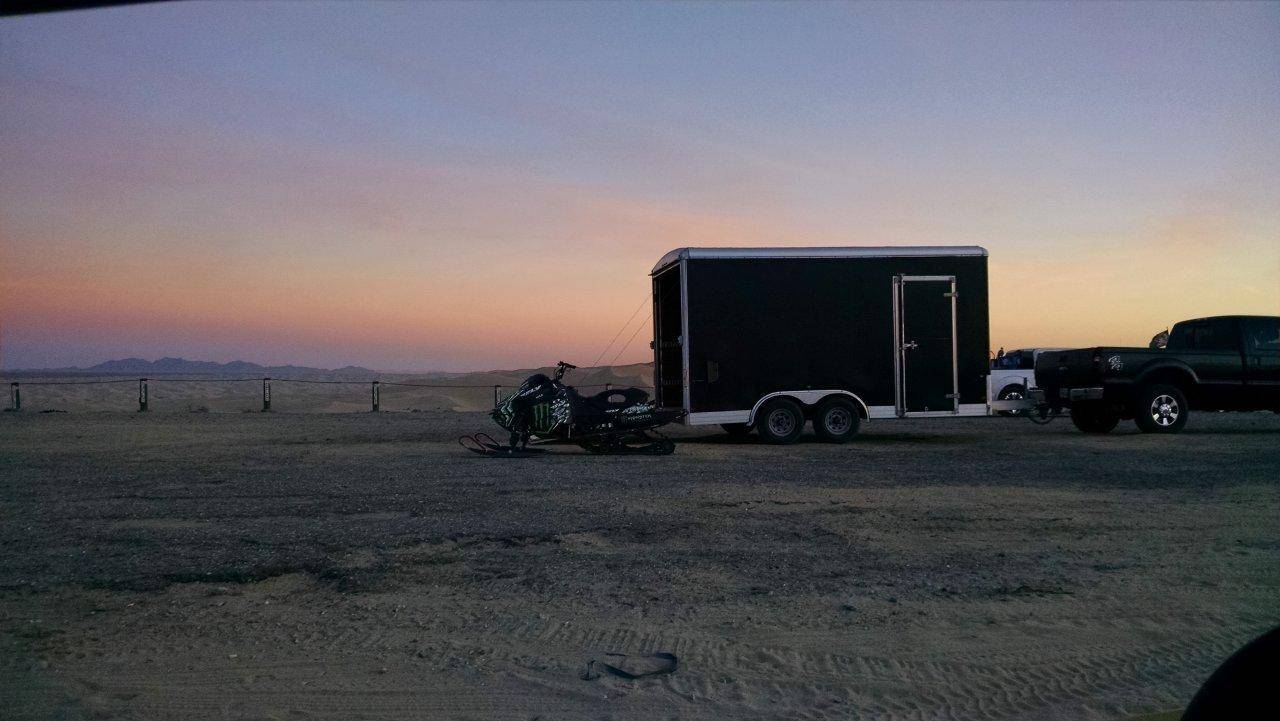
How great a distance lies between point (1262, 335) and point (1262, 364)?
58 centimetres

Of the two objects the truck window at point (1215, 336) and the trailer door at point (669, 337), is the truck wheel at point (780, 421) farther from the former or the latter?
the truck window at point (1215, 336)

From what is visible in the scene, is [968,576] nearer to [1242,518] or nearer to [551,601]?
[551,601]

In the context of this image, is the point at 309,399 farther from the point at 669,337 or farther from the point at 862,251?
the point at 862,251

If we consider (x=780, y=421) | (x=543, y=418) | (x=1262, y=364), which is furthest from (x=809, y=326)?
(x=1262, y=364)

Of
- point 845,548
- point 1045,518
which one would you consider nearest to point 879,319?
point 1045,518

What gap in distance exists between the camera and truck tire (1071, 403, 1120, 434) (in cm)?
1675

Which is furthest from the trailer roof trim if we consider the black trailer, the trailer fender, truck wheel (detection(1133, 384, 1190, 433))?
truck wheel (detection(1133, 384, 1190, 433))

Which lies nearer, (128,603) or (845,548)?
(128,603)

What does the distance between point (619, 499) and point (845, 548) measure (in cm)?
300

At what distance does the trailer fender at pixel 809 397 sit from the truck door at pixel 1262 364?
754cm

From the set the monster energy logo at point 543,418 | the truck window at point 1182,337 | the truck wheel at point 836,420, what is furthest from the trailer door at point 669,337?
the truck window at point 1182,337

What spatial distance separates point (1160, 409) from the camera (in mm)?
15898

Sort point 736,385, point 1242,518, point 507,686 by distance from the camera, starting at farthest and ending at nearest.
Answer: point 736,385 → point 1242,518 → point 507,686

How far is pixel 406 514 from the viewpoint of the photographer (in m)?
8.17
